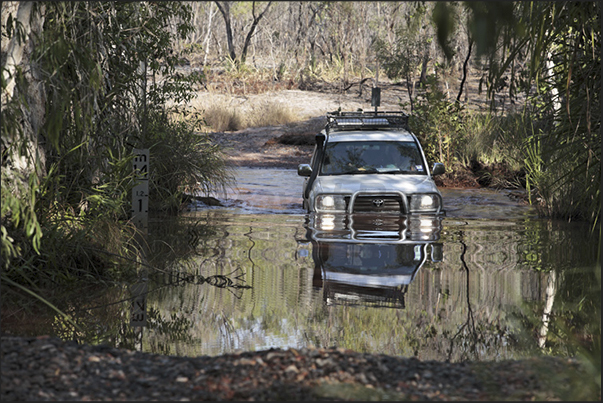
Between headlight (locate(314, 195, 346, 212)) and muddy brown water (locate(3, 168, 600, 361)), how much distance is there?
320 mm

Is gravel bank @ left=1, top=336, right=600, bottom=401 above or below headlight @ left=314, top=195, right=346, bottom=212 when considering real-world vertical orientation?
below

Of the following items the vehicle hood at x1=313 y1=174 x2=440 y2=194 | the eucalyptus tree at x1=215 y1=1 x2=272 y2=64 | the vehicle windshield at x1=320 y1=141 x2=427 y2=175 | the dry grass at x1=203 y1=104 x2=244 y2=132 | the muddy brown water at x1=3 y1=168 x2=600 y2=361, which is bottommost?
the muddy brown water at x1=3 y1=168 x2=600 y2=361

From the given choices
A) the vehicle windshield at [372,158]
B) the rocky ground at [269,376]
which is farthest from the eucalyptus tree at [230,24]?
the rocky ground at [269,376]

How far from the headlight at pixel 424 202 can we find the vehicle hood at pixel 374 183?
0.08 meters

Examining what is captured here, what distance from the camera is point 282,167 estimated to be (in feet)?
80.1

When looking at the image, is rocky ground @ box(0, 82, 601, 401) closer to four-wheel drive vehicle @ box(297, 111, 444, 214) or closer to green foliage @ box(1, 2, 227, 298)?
green foliage @ box(1, 2, 227, 298)

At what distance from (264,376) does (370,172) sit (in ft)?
25.1

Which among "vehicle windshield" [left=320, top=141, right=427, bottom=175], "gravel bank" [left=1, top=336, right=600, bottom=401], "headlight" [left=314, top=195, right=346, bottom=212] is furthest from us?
"vehicle windshield" [left=320, top=141, right=427, bottom=175]

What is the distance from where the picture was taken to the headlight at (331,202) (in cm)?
1137

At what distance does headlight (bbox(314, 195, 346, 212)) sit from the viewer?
11.4 m

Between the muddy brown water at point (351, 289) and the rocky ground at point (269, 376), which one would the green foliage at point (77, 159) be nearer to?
the muddy brown water at point (351, 289)

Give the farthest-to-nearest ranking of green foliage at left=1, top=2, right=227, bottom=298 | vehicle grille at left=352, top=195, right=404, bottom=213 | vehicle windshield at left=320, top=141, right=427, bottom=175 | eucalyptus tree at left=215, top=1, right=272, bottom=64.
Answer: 1. eucalyptus tree at left=215, top=1, right=272, bottom=64
2. vehicle windshield at left=320, top=141, right=427, bottom=175
3. vehicle grille at left=352, top=195, right=404, bottom=213
4. green foliage at left=1, top=2, right=227, bottom=298

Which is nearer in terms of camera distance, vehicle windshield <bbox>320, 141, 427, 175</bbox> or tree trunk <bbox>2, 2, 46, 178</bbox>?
tree trunk <bbox>2, 2, 46, 178</bbox>

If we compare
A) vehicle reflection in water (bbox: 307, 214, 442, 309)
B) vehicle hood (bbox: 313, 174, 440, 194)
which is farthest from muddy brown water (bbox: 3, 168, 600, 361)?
vehicle hood (bbox: 313, 174, 440, 194)
